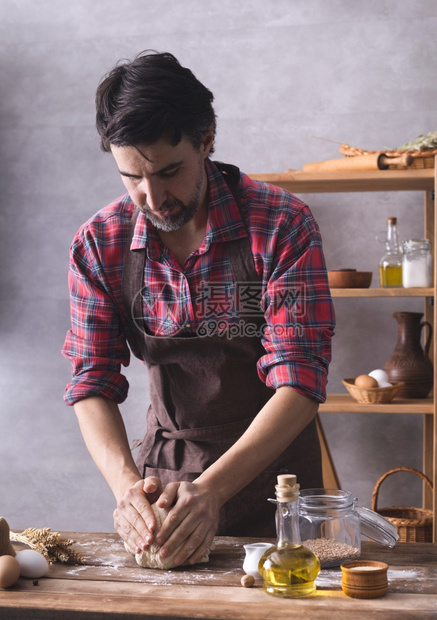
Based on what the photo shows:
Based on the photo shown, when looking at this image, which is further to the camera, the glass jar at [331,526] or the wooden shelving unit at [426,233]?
the wooden shelving unit at [426,233]

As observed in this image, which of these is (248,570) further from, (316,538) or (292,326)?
(292,326)

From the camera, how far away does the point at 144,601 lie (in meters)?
1.15

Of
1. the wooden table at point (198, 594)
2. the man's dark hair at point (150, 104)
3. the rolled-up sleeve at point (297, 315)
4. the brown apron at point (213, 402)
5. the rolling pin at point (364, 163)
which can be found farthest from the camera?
the rolling pin at point (364, 163)

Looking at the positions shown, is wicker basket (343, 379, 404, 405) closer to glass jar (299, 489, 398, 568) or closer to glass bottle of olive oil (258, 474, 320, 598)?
glass jar (299, 489, 398, 568)

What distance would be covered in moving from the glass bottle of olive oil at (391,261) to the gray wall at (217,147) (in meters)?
0.16

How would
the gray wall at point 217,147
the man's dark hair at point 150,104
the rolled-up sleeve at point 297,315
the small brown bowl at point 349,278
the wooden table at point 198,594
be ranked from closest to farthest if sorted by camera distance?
the wooden table at point 198,594 → the man's dark hair at point 150,104 → the rolled-up sleeve at point 297,315 → the small brown bowl at point 349,278 → the gray wall at point 217,147

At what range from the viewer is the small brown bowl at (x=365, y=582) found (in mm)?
1155

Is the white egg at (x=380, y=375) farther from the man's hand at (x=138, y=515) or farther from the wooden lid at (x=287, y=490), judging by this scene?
the wooden lid at (x=287, y=490)

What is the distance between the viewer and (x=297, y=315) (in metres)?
1.65

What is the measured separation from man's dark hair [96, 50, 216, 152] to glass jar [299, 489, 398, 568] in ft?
2.55

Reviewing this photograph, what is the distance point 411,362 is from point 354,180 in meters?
0.73

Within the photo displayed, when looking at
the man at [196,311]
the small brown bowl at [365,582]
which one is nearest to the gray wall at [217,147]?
the man at [196,311]

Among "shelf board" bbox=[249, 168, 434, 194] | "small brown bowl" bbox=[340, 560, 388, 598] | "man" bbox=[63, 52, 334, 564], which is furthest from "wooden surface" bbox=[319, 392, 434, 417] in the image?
"small brown bowl" bbox=[340, 560, 388, 598]

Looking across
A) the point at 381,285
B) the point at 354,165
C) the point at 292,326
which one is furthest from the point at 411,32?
the point at 292,326
